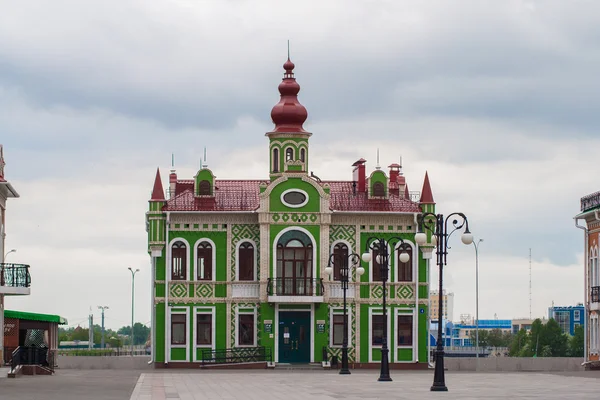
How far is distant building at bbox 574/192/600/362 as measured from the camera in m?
59.5

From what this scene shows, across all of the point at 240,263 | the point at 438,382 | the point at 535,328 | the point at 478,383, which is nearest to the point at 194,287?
the point at 240,263

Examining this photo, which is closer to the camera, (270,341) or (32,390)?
(32,390)

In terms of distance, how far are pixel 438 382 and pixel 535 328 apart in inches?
4982

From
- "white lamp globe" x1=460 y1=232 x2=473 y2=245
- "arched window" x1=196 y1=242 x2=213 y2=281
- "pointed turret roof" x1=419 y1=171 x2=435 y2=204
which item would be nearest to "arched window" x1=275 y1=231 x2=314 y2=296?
"arched window" x1=196 y1=242 x2=213 y2=281

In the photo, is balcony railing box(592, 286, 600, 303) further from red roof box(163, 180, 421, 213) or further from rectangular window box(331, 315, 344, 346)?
rectangular window box(331, 315, 344, 346)

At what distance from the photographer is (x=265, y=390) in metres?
36.4

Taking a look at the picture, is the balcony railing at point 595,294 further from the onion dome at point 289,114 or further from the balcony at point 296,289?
the onion dome at point 289,114

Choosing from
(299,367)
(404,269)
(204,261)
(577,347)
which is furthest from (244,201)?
(577,347)

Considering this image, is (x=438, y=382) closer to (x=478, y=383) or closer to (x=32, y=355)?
(x=478, y=383)

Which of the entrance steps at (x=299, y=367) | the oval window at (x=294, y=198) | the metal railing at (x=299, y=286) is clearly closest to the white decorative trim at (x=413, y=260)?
the metal railing at (x=299, y=286)

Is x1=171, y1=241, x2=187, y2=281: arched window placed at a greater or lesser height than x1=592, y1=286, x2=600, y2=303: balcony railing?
greater

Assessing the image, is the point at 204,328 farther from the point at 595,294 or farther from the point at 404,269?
the point at 595,294

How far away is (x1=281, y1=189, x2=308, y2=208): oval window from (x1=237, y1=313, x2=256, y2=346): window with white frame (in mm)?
5671

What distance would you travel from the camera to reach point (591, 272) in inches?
2399
